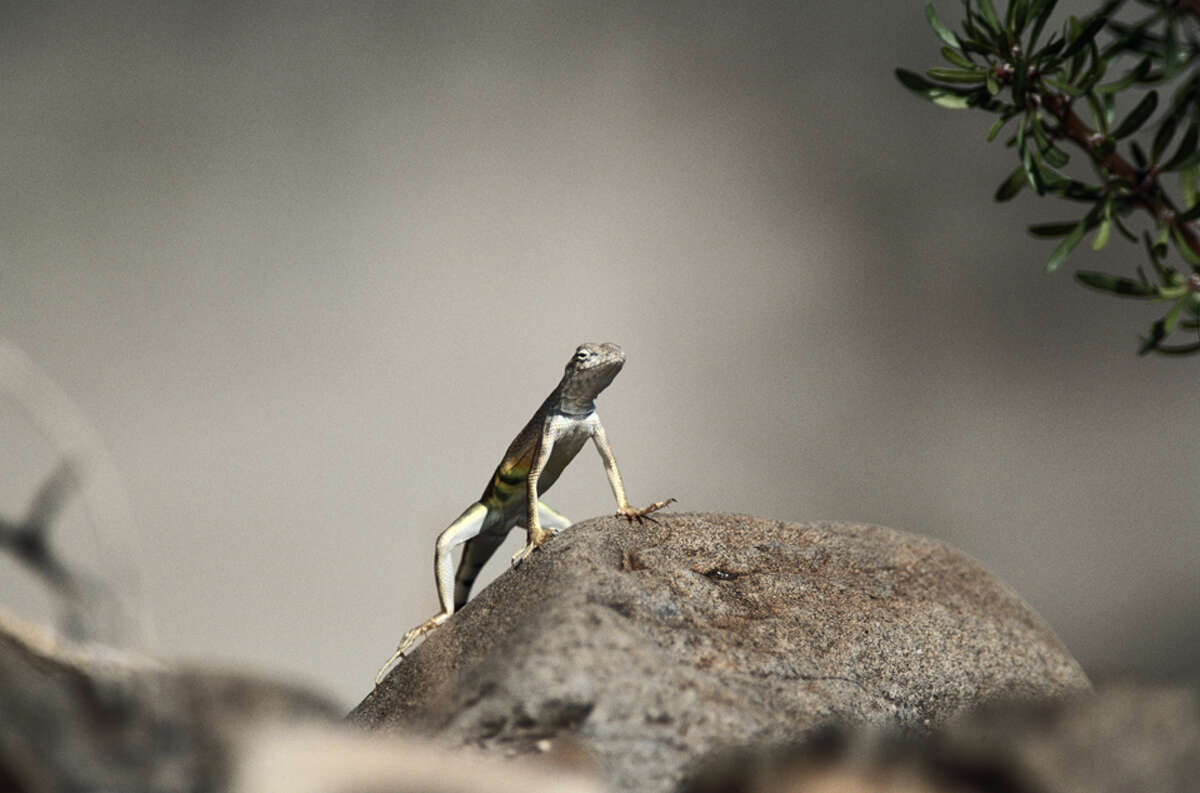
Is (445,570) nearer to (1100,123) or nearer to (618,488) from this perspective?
(618,488)

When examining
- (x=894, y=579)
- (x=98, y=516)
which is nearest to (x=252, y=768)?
(x=98, y=516)

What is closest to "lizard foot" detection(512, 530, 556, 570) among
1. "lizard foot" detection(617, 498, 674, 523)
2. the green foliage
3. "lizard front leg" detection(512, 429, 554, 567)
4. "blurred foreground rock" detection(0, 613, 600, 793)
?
"lizard front leg" detection(512, 429, 554, 567)

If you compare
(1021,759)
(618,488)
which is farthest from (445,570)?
(1021,759)

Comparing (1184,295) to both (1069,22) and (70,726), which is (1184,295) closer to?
(1069,22)

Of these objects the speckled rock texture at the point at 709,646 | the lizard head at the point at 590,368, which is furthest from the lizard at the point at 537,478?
the speckled rock texture at the point at 709,646

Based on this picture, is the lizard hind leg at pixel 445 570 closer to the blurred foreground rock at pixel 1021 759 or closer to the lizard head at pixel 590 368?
the lizard head at pixel 590 368
